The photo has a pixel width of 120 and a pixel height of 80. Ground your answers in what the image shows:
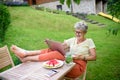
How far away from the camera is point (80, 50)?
393cm

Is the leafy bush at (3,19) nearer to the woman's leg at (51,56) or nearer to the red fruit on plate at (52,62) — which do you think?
the woman's leg at (51,56)

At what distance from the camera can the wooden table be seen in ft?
9.46

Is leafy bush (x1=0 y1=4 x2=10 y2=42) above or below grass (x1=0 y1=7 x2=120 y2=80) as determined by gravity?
above

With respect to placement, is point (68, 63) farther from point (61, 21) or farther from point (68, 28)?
point (61, 21)

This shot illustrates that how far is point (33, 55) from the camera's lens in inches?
147

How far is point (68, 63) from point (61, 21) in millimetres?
10891

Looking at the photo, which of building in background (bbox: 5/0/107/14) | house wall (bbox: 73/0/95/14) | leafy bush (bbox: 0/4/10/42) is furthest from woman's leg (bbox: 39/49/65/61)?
house wall (bbox: 73/0/95/14)

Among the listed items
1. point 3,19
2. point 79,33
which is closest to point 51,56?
point 79,33

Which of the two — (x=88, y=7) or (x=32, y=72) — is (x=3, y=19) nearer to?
(x=32, y=72)

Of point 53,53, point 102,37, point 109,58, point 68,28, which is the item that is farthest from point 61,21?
point 53,53

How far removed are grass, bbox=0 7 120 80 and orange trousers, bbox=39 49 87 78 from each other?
54.9 inches

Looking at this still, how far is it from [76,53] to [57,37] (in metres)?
6.32

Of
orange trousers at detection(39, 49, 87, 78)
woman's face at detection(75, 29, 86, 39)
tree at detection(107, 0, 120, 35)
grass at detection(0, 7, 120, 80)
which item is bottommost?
grass at detection(0, 7, 120, 80)

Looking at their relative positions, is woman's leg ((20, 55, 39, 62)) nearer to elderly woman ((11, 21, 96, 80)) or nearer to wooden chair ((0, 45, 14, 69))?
elderly woman ((11, 21, 96, 80))
